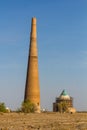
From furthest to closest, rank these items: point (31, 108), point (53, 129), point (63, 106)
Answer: point (63, 106)
point (31, 108)
point (53, 129)

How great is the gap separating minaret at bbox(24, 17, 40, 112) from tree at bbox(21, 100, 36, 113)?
1.15m

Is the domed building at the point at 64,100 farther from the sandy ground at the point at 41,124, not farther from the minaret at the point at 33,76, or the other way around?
the sandy ground at the point at 41,124

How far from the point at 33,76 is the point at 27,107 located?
5.87 metres

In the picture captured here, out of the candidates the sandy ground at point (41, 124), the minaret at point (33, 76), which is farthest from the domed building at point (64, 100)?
the sandy ground at point (41, 124)

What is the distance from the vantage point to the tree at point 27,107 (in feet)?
218

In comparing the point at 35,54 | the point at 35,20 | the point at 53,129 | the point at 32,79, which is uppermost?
the point at 35,20

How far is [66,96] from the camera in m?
83.1

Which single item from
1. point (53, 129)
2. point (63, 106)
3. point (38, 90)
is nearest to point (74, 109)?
point (63, 106)

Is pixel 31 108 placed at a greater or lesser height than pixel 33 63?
lesser

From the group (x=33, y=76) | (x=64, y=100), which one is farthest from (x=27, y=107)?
(x=64, y=100)

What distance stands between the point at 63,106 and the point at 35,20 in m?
19.7

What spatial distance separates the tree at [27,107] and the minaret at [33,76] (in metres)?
1.15

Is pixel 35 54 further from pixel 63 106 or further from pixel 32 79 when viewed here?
pixel 63 106

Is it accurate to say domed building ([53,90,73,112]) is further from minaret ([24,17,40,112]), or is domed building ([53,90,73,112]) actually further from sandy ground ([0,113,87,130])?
sandy ground ([0,113,87,130])
